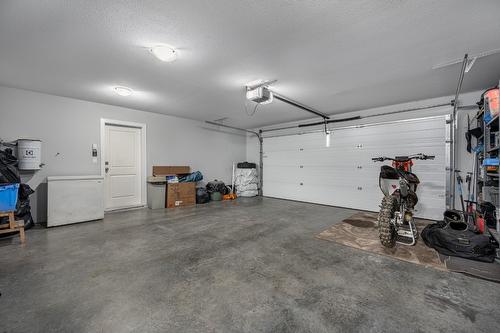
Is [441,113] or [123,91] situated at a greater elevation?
[123,91]

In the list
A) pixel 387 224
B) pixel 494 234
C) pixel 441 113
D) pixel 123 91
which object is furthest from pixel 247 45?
pixel 441 113

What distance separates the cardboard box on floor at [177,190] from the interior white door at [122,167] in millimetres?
544

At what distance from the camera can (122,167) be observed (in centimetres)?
517

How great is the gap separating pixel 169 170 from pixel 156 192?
0.78 metres

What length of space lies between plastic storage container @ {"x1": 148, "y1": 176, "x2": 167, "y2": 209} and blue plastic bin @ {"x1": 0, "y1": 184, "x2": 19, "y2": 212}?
2.43 m

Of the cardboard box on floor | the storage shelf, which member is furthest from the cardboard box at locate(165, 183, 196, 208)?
the storage shelf

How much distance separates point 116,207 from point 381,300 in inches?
216

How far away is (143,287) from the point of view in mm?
1912

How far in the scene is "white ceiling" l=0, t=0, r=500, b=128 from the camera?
1.84 meters

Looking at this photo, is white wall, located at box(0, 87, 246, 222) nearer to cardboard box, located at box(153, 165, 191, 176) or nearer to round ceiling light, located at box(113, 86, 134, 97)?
cardboard box, located at box(153, 165, 191, 176)

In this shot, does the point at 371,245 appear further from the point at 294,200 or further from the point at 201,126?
the point at 201,126

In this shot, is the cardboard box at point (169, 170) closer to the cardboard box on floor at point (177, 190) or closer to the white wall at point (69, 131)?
the cardboard box on floor at point (177, 190)

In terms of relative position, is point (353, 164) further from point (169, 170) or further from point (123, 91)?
point (123, 91)

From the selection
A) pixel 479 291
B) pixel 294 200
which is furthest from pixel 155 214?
pixel 479 291
